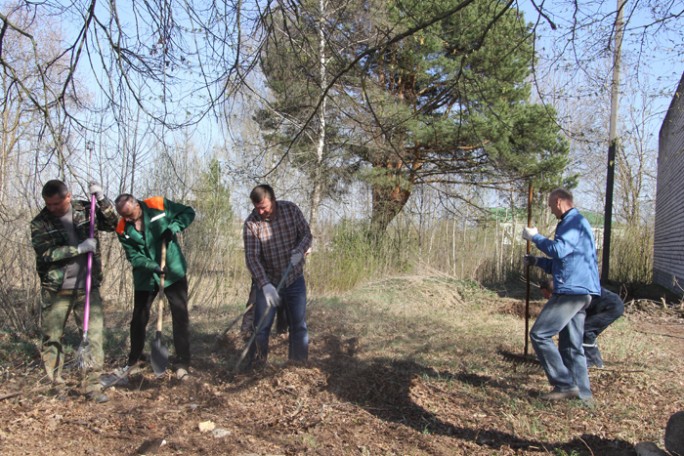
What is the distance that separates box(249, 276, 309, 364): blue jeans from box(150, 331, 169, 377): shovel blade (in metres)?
0.78

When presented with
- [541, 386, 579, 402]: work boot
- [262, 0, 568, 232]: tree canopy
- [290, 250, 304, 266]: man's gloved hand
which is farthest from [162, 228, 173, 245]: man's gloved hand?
[541, 386, 579, 402]: work boot

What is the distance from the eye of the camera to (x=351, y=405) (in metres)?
4.11

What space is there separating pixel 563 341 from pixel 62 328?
4.06 metres

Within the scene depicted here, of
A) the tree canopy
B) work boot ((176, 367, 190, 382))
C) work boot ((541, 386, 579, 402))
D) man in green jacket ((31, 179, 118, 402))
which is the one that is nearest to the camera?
work boot ((541, 386, 579, 402))

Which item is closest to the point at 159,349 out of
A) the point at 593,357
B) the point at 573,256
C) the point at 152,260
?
the point at 152,260

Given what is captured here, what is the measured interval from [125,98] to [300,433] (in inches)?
122

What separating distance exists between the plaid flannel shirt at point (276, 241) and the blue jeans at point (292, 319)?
0.32 feet

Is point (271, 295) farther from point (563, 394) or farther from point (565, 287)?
point (563, 394)

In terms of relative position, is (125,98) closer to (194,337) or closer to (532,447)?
(194,337)

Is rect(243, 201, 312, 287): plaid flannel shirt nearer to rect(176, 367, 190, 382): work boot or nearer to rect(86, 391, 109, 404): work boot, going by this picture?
rect(176, 367, 190, 382): work boot

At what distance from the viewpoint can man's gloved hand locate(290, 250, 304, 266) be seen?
4.57 meters

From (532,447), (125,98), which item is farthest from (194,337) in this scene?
(532,447)

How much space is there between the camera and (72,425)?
143 inches

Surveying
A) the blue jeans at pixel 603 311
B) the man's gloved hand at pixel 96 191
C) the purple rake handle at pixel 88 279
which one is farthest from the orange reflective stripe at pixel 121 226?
the blue jeans at pixel 603 311
